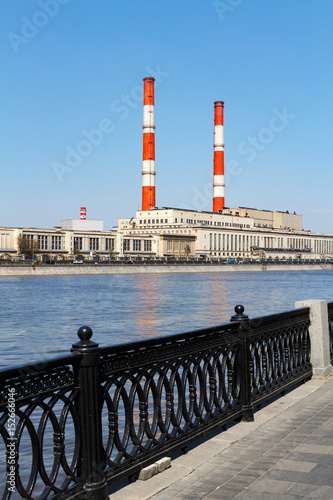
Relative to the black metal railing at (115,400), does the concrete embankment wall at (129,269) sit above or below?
above

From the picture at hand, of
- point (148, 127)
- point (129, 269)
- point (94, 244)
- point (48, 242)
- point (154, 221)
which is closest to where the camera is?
point (129, 269)

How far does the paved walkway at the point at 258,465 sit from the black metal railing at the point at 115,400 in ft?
0.57

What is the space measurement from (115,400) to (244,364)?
2216 millimetres

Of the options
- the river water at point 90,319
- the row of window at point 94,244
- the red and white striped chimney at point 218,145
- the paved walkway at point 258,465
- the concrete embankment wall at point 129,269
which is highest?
the red and white striped chimney at point 218,145

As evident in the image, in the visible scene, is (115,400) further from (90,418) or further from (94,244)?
(94,244)

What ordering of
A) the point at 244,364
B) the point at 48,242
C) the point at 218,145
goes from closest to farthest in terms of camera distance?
the point at 244,364 < the point at 218,145 < the point at 48,242

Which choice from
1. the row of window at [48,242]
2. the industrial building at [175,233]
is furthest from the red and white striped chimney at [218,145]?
the row of window at [48,242]

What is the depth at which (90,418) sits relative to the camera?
407 cm

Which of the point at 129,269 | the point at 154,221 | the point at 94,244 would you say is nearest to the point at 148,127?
the point at 129,269

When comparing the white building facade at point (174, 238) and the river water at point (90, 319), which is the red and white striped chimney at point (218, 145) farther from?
the river water at point (90, 319)

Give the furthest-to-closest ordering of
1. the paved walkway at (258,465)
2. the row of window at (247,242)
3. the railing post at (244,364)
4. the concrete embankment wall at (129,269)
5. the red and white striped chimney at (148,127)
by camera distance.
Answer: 1. the row of window at (247,242)
2. the red and white striped chimney at (148,127)
3. the concrete embankment wall at (129,269)
4. the railing post at (244,364)
5. the paved walkway at (258,465)

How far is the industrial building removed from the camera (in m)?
121

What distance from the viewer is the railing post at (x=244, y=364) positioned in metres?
6.38

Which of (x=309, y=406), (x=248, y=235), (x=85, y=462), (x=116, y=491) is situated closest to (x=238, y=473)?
(x=116, y=491)
